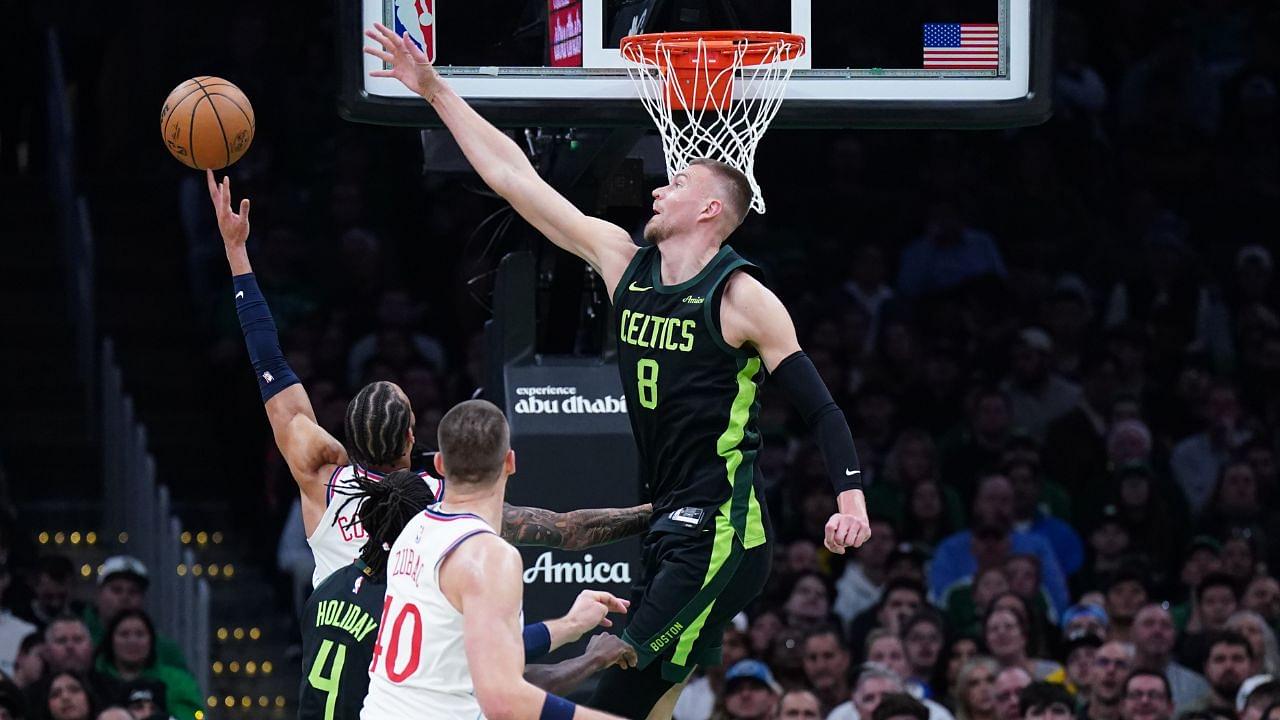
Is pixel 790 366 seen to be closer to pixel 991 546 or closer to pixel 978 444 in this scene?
pixel 991 546

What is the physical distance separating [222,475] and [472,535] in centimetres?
865

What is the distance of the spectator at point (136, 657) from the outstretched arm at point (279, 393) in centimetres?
349

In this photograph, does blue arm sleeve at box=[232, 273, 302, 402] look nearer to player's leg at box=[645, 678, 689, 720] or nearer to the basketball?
the basketball

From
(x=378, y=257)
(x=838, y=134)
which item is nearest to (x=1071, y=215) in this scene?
(x=838, y=134)

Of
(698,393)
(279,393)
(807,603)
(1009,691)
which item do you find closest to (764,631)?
(807,603)

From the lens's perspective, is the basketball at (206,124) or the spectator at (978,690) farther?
the spectator at (978,690)

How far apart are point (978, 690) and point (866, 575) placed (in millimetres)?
1706

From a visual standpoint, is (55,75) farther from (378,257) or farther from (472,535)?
(472,535)

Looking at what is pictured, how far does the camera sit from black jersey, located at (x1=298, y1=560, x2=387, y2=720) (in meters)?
6.69

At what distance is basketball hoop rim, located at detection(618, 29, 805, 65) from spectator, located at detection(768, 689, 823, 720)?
3.53m

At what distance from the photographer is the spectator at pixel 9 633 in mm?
10805

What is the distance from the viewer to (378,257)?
14.2 m

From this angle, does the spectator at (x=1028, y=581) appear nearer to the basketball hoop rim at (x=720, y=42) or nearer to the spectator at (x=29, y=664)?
the basketball hoop rim at (x=720, y=42)

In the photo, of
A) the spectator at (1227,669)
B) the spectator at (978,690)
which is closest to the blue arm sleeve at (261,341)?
the spectator at (978,690)
